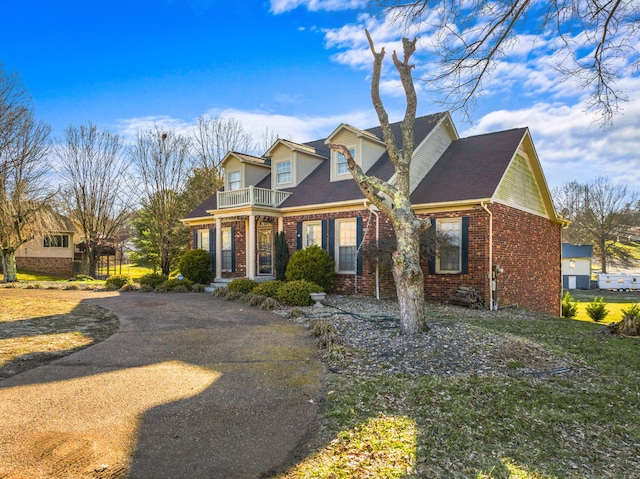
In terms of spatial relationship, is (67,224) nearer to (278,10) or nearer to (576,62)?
(278,10)

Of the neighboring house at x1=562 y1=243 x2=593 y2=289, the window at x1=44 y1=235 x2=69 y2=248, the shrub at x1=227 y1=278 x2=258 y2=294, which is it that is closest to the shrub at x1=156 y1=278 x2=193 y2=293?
the shrub at x1=227 y1=278 x2=258 y2=294

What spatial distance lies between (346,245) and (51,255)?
90.2 ft

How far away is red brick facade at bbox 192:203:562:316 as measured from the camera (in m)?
12.5

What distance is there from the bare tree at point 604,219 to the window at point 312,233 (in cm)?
3309

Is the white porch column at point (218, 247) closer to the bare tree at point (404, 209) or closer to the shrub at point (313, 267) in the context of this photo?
the shrub at point (313, 267)

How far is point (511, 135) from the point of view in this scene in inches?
587

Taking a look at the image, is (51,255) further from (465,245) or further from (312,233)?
(465,245)

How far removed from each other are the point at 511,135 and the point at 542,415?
13001mm

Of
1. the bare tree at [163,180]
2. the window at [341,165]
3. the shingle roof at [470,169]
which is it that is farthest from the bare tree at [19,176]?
the shingle roof at [470,169]

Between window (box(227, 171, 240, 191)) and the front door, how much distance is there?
8.45 ft

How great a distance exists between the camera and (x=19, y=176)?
68.4ft

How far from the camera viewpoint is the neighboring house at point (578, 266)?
34.2 meters

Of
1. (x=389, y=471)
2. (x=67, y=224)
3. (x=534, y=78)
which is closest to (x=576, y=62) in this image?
(x=534, y=78)

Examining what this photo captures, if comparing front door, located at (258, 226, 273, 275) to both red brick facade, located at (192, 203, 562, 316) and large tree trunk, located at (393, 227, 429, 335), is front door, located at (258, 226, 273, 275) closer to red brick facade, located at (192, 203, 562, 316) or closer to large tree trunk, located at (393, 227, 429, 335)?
red brick facade, located at (192, 203, 562, 316)
